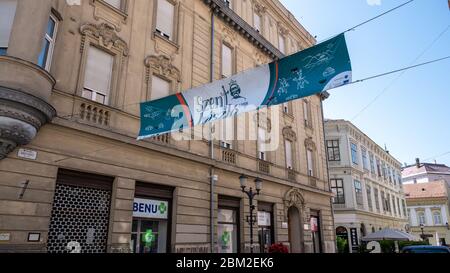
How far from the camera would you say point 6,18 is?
336 inches

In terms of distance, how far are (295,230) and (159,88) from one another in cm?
1236

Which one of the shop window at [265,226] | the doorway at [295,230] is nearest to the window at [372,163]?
the doorway at [295,230]

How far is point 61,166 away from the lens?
30.2 ft

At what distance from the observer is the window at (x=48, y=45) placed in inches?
363

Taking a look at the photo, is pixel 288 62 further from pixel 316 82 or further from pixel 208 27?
pixel 208 27

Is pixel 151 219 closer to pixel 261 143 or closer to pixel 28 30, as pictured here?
pixel 28 30

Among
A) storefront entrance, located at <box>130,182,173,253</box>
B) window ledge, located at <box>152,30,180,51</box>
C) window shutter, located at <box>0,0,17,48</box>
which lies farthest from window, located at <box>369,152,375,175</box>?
window shutter, located at <box>0,0,17,48</box>

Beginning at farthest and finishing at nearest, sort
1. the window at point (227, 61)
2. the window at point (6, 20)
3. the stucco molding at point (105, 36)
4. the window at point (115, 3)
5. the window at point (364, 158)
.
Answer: the window at point (364, 158) < the window at point (227, 61) < the window at point (115, 3) < the stucco molding at point (105, 36) < the window at point (6, 20)

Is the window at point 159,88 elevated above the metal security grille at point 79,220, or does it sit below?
above

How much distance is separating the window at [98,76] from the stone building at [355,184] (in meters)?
30.0

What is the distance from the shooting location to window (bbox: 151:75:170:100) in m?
12.7

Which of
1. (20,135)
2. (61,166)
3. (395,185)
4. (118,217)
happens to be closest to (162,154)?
(118,217)

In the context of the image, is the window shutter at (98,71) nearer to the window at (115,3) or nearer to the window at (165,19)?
the window at (115,3)
